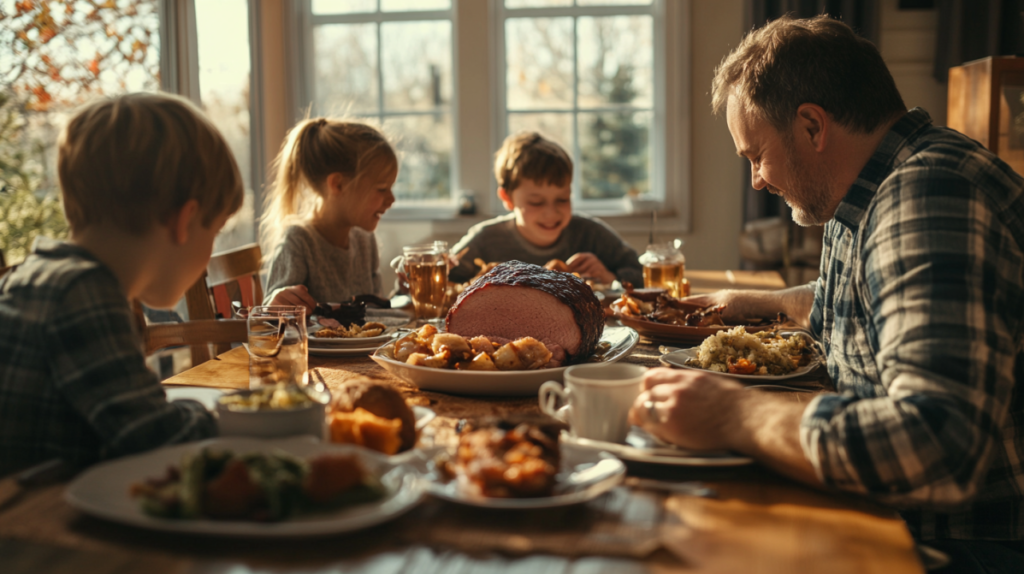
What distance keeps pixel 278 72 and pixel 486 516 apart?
16.6 ft

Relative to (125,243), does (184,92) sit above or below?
above

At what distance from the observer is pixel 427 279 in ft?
6.64

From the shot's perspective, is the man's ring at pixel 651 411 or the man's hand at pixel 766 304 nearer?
the man's ring at pixel 651 411

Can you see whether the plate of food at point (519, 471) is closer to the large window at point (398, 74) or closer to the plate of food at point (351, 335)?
the plate of food at point (351, 335)

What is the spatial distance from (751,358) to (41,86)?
3108mm

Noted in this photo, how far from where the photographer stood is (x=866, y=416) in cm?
91

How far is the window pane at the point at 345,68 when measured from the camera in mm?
5410

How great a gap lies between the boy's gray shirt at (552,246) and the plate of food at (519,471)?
228 centimetres

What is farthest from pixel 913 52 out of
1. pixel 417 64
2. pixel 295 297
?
pixel 295 297

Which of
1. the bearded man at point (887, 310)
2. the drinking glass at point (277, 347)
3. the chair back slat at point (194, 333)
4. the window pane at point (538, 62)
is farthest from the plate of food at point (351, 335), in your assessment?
the window pane at point (538, 62)

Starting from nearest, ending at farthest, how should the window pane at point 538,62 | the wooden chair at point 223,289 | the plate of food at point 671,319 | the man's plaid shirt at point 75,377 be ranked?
the man's plaid shirt at point 75,377 < the plate of food at point 671,319 < the wooden chair at point 223,289 < the window pane at point 538,62

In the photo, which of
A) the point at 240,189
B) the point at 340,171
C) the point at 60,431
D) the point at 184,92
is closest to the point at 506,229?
the point at 340,171

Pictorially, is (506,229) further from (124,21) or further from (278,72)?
(278,72)

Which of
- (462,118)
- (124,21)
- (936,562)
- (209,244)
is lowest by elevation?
(936,562)
